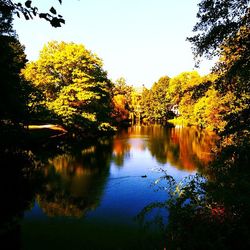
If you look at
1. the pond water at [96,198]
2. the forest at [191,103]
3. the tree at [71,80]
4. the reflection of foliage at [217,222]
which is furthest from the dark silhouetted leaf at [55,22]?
the tree at [71,80]

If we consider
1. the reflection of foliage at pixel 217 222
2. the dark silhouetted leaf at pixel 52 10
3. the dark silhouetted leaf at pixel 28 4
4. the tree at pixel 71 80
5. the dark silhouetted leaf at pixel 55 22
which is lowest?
the reflection of foliage at pixel 217 222

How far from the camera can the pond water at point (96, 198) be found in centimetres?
1384

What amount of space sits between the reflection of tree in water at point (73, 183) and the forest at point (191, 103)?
11.3 feet

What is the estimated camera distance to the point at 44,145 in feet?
116

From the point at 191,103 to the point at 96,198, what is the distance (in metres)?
15.6

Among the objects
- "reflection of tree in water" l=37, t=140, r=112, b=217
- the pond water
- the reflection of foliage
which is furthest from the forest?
"reflection of tree in water" l=37, t=140, r=112, b=217

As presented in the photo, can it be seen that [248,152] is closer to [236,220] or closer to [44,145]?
[236,220]

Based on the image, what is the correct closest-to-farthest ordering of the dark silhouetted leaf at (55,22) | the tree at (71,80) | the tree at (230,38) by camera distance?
the dark silhouetted leaf at (55,22) < the tree at (230,38) < the tree at (71,80)

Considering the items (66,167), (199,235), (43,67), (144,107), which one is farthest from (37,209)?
(144,107)

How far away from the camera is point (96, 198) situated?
19359 millimetres

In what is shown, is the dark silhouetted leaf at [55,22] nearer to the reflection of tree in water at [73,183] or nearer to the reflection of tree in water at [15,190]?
the reflection of tree in water at [15,190]

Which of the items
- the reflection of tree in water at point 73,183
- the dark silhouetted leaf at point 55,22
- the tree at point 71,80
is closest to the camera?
the dark silhouetted leaf at point 55,22

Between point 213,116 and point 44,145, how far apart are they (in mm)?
23193

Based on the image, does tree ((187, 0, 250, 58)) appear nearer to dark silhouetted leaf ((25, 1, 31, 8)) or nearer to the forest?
the forest
